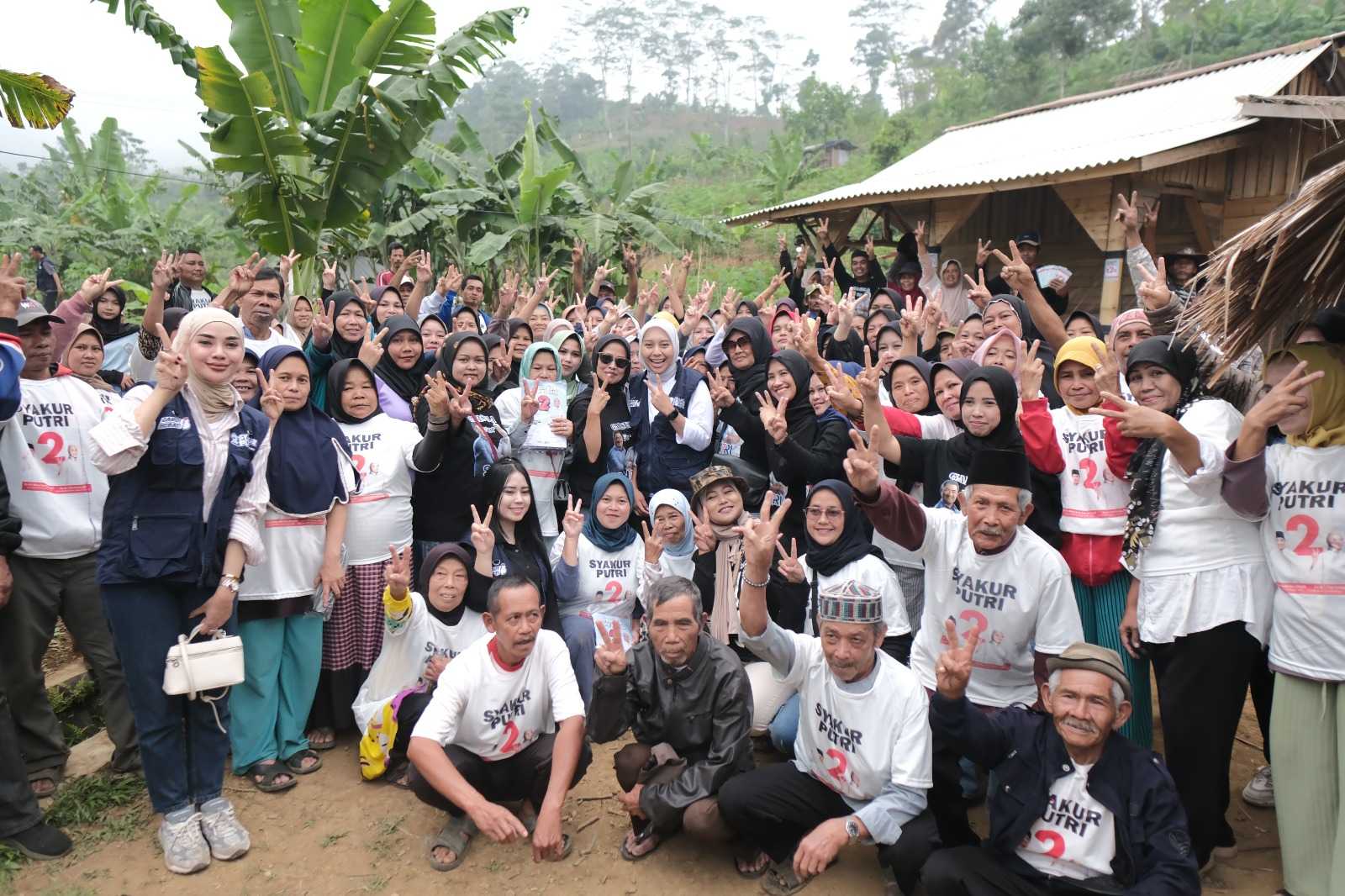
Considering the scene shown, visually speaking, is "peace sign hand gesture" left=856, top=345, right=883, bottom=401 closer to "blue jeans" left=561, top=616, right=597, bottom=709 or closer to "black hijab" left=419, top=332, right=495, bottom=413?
"blue jeans" left=561, top=616, right=597, bottom=709

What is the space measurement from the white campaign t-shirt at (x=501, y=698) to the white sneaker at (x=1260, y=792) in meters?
2.76

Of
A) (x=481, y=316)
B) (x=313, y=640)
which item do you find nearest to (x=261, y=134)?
(x=481, y=316)

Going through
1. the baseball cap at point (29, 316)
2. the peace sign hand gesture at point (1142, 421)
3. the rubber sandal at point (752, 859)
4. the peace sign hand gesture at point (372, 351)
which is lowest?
the rubber sandal at point (752, 859)

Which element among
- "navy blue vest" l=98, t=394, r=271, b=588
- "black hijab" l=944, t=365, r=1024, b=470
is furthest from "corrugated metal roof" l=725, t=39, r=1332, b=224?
"navy blue vest" l=98, t=394, r=271, b=588

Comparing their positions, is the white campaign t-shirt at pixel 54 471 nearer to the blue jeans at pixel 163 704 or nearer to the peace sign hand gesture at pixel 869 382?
the blue jeans at pixel 163 704

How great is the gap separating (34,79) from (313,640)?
321 centimetres

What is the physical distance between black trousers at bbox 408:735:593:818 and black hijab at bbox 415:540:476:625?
666 mm

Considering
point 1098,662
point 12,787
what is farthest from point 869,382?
point 12,787

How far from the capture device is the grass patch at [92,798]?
351cm

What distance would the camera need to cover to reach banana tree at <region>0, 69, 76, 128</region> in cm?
438

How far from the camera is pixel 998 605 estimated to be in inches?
123

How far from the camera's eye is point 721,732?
10.9ft

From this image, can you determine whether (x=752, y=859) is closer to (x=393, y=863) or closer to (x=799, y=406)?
(x=393, y=863)

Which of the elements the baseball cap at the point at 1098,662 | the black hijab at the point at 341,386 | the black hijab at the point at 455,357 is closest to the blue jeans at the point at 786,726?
the baseball cap at the point at 1098,662
